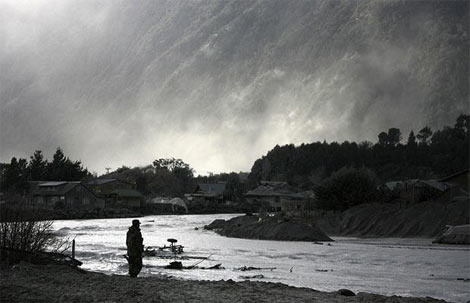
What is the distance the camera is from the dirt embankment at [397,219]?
49188 millimetres

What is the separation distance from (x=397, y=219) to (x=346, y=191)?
11.5m

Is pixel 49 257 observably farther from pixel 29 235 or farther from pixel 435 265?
pixel 435 265

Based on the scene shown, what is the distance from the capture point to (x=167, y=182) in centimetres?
19688

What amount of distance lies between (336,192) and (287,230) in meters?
14.9

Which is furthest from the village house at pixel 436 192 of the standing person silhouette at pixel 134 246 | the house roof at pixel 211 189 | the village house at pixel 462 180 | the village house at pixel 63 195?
the house roof at pixel 211 189

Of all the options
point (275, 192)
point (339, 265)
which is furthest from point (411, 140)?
point (339, 265)

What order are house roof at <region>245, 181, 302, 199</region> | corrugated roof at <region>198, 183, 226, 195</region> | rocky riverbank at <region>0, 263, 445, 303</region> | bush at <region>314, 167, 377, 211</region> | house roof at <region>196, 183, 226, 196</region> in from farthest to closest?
corrugated roof at <region>198, 183, 226, 195</region>, house roof at <region>196, 183, 226, 196</region>, house roof at <region>245, 181, 302, 199</region>, bush at <region>314, 167, 377, 211</region>, rocky riverbank at <region>0, 263, 445, 303</region>

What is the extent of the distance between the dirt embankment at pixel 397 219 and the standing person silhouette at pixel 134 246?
35493 millimetres

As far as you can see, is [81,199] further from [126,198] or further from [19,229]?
[19,229]

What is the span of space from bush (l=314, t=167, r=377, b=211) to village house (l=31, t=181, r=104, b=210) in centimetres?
5469

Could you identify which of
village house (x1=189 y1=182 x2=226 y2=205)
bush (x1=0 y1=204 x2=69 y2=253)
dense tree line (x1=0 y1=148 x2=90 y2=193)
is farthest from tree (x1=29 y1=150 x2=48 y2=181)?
bush (x1=0 y1=204 x2=69 y2=253)

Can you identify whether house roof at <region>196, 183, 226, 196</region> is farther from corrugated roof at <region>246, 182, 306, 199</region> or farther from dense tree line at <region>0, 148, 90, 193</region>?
dense tree line at <region>0, 148, 90, 193</region>

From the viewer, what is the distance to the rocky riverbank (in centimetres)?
1461

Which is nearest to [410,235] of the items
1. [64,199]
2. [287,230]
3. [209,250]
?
[287,230]
